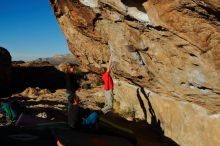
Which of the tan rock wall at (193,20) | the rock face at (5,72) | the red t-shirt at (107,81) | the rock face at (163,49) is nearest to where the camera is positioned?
the tan rock wall at (193,20)

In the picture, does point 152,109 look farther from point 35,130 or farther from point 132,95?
point 35,130

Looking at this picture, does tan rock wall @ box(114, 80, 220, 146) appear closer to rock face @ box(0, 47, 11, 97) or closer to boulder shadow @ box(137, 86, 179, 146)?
boulder shadow @ box(137, 86, 179, 146)

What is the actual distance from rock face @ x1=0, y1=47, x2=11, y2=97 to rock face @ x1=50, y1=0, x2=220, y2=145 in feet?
33.7

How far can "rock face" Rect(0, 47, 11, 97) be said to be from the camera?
2119cm

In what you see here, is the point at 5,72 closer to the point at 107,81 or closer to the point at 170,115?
the point at 107,81

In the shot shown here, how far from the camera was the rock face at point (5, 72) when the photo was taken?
21.2 m

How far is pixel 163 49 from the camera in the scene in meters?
7.92

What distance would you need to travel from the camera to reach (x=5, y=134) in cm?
719

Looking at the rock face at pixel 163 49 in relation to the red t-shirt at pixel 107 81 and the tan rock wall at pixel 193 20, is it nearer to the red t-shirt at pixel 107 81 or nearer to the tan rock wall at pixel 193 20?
the tan rock wall at pixel 193 20

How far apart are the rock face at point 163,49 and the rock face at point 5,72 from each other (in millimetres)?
10264

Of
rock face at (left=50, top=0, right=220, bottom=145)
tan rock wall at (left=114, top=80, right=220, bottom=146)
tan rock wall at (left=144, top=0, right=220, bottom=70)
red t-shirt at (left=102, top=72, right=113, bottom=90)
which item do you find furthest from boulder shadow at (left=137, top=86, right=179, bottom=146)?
tan rock wall at (left=144, top=0, right=220, bottom=70)

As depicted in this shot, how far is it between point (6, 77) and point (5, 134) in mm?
15362

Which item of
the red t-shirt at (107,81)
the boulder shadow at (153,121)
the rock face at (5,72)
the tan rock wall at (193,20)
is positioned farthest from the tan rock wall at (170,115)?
the rock face at (5,72)

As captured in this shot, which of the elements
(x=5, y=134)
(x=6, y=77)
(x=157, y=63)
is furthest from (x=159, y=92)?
(x=6, y=77)
